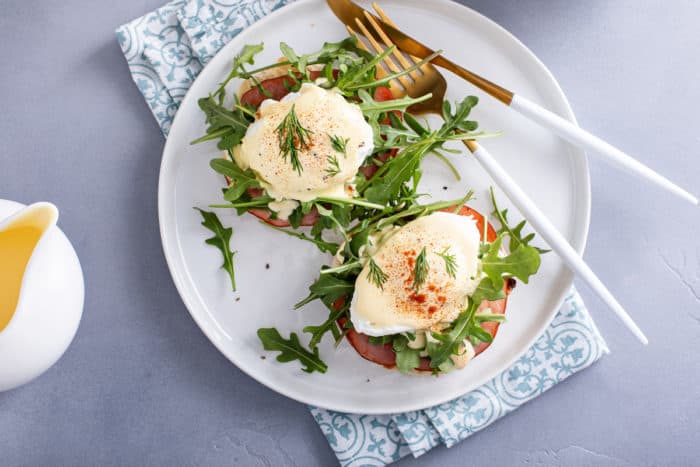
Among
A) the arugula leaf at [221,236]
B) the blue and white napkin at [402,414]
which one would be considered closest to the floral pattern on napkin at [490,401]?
the blue and white napkin at [402,414]

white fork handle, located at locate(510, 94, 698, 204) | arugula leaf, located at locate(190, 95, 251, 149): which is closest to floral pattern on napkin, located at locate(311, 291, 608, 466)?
white fork handle, located at locate(510, 94, 698, 204)

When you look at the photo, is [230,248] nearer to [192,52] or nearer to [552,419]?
[192,52]

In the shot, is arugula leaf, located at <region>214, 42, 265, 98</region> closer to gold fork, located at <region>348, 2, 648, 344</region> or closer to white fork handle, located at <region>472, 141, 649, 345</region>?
gold fork, located at <region>348, 2, 648, 344</region>

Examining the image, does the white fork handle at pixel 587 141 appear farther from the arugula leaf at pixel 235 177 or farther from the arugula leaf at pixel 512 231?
the arugula leaf at pixel 235 177

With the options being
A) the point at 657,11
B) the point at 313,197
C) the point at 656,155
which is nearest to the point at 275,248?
the point at 313,197

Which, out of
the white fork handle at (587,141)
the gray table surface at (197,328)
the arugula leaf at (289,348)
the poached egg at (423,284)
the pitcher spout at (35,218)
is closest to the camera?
the pitcher spout at (35,218)

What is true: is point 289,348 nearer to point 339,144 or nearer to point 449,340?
point 449,340
